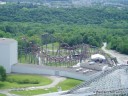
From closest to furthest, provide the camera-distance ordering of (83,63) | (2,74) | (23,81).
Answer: (2,74) → (23,81) → (83,63)

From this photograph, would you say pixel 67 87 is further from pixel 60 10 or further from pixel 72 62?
pixel 60 10

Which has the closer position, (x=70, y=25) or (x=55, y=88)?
(x=55, y=88)

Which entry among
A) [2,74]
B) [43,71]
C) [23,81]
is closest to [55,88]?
[23,81]

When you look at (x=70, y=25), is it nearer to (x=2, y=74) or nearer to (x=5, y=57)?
(x=5, y=57)

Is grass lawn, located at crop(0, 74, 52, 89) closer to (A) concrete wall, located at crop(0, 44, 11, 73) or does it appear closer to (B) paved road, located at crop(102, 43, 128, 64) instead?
(A) concrete wall, located at crop(0, 44, 11, 73)

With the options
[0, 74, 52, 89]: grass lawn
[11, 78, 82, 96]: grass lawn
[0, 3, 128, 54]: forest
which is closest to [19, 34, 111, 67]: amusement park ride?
[0, 3, 128, 54]: forest

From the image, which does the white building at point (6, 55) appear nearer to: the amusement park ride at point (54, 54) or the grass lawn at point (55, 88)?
the amusement park ride at point (54, 54)

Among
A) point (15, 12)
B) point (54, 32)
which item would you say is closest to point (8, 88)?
point (54, 32)
